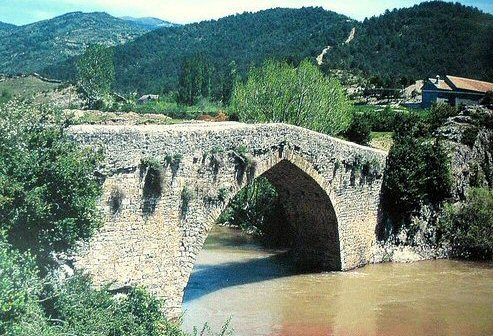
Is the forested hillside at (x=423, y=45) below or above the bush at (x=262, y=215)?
above

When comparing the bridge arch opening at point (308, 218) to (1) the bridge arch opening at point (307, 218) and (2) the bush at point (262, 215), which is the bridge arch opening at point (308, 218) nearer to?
(1) the bridge arch opening at point (307, 218)

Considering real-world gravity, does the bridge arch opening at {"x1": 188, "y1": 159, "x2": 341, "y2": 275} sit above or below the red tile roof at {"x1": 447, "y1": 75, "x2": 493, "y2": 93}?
below

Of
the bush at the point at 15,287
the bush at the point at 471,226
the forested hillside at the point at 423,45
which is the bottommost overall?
the bush at the point at 471,226

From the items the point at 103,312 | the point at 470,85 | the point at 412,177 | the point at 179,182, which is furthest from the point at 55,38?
the point at 103,312

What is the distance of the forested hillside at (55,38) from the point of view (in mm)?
126375

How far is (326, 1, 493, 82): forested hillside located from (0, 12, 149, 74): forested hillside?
51.6 meters

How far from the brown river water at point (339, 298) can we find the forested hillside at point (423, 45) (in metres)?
38.5

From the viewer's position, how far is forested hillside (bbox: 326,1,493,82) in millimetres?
57781

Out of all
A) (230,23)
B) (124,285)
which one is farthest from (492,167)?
(230,23)

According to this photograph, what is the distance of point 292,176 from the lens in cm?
1809

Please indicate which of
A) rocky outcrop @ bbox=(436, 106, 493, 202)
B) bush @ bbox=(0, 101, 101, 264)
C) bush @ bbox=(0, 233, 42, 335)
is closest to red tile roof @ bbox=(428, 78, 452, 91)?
rocky outcrop @ bbox=(436, 106, 493, 202)

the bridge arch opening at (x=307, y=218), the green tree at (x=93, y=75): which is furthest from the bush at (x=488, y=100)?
the green tree at (x=93, y=75)

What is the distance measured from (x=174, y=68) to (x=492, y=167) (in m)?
82.4

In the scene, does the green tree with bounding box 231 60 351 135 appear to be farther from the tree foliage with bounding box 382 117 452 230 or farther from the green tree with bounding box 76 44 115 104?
the green tree with bounding box 76 44 115 104
